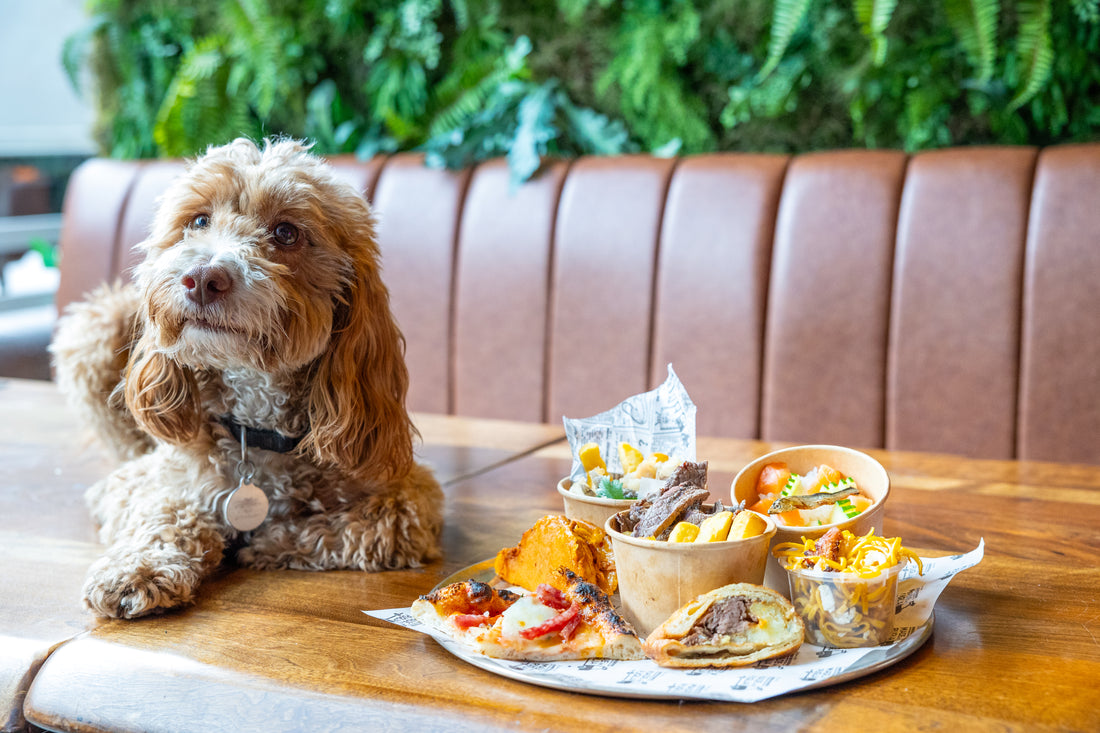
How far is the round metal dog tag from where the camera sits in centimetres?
164

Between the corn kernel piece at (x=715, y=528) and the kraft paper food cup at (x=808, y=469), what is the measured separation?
0.34 ft

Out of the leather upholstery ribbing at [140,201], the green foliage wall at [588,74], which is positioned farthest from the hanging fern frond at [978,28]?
the leather upholstery ribbing at [140,201]

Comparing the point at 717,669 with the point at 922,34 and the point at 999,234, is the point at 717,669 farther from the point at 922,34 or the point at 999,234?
the point at 922,34

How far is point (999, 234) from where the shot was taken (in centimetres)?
302

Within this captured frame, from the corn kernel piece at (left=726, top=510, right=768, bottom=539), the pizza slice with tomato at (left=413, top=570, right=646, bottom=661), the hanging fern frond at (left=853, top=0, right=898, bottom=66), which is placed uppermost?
the hanging fern frond at (left=853, top=0, right=898, bottom=66)

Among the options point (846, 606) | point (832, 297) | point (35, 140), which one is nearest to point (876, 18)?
point (832, 297)

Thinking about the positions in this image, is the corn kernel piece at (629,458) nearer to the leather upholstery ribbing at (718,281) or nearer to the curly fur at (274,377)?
the curly fur at (274,377)

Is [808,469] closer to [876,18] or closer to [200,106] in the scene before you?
[876,18]

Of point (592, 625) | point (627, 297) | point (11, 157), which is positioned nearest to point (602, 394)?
point (627, 297)

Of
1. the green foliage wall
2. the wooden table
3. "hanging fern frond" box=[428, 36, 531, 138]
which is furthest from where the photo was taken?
"hanging fern frond" box=[428, 36, 531, 138]

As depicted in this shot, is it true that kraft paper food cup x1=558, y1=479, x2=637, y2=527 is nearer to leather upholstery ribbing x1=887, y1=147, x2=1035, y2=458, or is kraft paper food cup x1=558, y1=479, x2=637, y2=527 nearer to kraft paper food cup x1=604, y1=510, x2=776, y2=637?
kraft paper food cup x1=604, y1=510, x2=776, y2=637

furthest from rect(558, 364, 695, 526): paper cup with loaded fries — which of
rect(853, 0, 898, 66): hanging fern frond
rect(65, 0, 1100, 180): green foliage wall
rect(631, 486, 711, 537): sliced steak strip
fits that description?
rect(853, 0, 898, 66): hanging fern frond

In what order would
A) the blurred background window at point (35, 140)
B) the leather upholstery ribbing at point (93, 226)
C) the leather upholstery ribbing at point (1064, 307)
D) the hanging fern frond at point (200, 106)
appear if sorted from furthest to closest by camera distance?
the blurred background window at point (35, 140)
the hanging fern frond at point (200, 106)
the leather upholstery ribbing at point (93, 226)
the leather upholstery ribbing at point (1064, 307)

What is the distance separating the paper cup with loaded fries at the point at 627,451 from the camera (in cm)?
147
